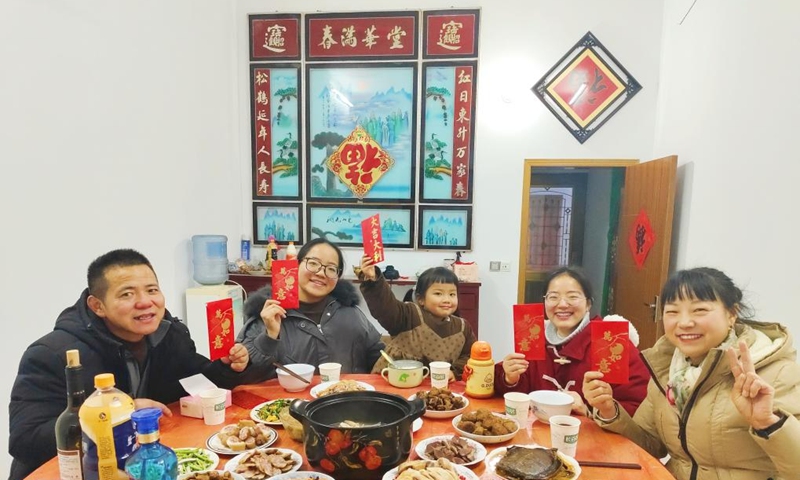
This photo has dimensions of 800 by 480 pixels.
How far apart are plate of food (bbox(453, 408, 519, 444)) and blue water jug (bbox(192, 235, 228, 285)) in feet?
10.1

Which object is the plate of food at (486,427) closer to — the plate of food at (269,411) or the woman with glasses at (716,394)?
the woman with glasses at (716,394)

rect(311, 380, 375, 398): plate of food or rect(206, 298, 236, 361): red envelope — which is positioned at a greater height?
rect(206, 298, 236, 361): red envelope

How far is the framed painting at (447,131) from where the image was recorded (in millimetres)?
4254

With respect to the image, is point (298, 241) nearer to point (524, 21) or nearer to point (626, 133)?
point (524, 21)

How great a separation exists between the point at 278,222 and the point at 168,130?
1.38 metres

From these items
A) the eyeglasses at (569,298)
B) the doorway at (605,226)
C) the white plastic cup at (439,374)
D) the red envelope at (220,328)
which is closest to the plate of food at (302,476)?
the red envelope at (220,328)

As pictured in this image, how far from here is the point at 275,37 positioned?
174 inches

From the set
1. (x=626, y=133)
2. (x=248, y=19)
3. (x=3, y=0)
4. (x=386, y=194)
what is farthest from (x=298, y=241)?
(x=626, y=133)

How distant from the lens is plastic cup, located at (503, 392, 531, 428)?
1409mm

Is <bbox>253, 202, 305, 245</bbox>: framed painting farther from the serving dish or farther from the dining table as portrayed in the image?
the serving dish

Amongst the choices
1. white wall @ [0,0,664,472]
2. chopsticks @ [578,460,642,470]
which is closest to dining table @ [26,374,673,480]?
chopsticks @ [578,460,642,470]

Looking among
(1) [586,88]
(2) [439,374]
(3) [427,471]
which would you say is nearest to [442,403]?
(2) [439,374]

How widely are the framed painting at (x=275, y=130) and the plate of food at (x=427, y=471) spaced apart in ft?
12.4

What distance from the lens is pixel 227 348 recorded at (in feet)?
5.17
